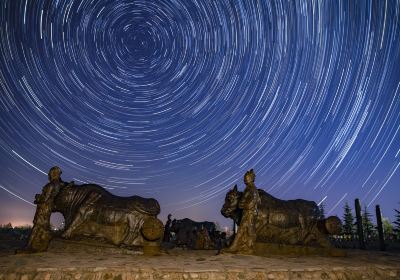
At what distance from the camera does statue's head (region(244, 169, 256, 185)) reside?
369 inches

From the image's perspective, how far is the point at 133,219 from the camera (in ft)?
32.0

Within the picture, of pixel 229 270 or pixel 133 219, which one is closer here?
pixel 229 270

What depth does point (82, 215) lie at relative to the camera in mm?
9641

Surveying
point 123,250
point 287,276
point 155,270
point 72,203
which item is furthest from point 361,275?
point 72,203

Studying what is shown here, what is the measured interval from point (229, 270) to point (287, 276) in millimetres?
1195

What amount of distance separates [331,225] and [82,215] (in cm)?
824

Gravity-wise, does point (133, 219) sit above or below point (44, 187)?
below

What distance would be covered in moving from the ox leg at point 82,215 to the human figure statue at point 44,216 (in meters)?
0.72

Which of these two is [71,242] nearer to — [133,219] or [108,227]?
[108,227]

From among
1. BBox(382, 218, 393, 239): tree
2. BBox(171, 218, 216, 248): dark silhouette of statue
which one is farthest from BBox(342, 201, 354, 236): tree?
BBox(171, 218, 216, 248): dark silhouette of statue

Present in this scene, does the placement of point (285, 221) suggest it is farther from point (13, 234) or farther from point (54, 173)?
point (13, 234)

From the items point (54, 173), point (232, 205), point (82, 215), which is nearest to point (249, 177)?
point (232, 205)

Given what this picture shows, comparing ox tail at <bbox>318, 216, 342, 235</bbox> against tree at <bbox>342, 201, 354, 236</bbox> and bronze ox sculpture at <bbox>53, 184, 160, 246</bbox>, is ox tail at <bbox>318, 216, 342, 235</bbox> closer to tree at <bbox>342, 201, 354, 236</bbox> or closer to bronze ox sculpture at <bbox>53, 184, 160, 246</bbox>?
bronze ox sculpture at <bbox>53, 184, 160, 246</bbox>

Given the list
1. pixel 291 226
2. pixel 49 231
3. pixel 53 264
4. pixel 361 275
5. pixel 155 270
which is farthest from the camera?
pixel 291 226
